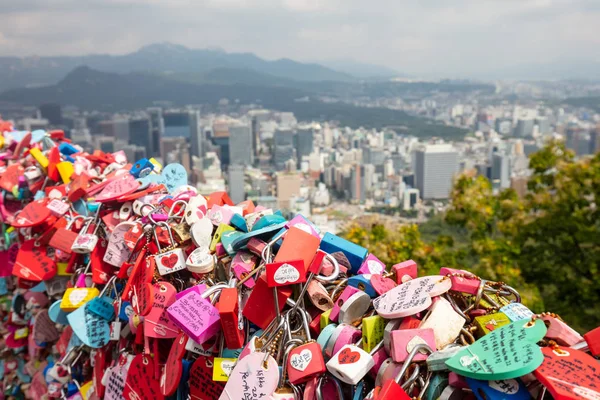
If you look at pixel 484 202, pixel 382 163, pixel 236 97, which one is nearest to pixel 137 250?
pixel 484 202

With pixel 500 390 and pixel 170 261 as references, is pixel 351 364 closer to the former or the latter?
pixel 500 390

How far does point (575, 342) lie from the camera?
1.02 meters

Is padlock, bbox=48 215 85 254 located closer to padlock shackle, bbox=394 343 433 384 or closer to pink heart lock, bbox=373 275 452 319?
pink heart lock, bbox=373 275 452 319

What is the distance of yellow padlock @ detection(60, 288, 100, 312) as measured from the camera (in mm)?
1872

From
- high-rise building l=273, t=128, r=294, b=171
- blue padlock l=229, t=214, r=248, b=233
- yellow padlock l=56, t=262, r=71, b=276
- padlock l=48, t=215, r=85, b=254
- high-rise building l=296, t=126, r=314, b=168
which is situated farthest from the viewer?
high-rise building l=296, t=126, r=314, b=168

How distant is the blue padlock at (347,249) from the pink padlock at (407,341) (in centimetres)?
39

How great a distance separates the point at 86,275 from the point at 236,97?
91.4 meters

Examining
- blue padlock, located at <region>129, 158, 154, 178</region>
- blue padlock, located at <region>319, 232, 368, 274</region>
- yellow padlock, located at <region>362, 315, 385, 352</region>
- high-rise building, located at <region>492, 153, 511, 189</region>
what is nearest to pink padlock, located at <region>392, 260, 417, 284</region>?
blue padlock, located at <region>319, 232, 368, 274</region>

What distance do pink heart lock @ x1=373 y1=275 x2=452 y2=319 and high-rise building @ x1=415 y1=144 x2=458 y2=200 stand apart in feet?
188

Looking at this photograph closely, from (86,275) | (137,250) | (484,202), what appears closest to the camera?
(137,250)

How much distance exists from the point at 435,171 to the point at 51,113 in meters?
42.6

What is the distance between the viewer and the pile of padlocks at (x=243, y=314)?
1001 millimetres

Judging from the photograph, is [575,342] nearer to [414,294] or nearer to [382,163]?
[414,294]

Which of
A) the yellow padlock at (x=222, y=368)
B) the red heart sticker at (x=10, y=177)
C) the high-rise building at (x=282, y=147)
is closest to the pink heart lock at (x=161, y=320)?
the yellow padlock at (x=222, y=368)
